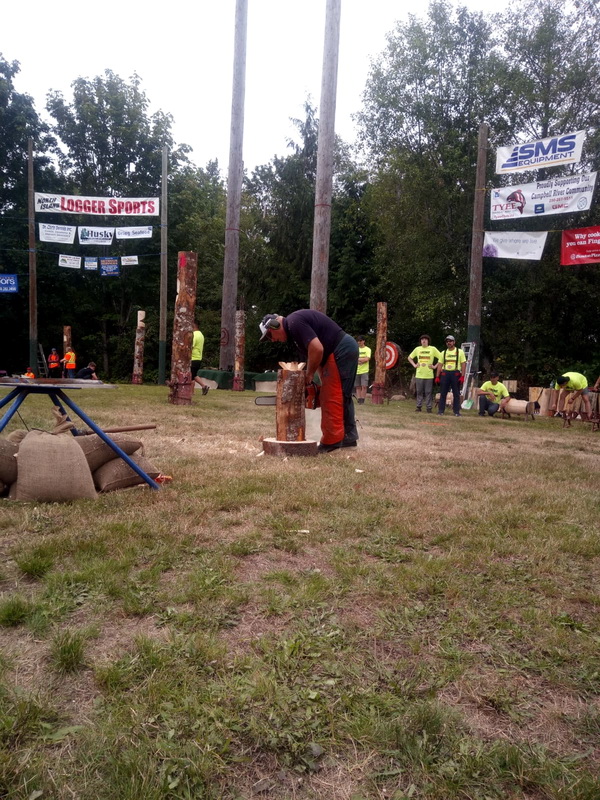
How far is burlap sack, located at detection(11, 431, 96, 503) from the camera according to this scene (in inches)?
165

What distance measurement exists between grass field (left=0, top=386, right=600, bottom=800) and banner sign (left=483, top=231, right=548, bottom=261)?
12.5m

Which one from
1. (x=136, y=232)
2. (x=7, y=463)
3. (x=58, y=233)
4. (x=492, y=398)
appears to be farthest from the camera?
(x=58, y=233)

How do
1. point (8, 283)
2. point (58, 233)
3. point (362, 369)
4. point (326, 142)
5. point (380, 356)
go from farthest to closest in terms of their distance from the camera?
point (8, 283) < point (58, 233) < point (380, 356) < point (362, 369) < point (326, 142)

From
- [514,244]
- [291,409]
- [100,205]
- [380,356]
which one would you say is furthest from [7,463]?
[100,205]

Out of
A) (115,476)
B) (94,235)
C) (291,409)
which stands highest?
(94,235)

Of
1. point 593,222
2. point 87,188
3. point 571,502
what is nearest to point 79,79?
point 87,188

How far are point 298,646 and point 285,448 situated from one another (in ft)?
13.9

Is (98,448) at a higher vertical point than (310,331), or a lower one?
lower

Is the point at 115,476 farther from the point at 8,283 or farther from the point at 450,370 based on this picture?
the point at 8,283

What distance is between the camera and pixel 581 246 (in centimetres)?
1620

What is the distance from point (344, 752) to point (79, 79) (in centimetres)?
3753

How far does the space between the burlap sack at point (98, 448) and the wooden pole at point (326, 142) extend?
20.4 feet

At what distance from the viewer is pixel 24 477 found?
422 centimetres

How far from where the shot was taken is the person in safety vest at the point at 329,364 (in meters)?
6.52
